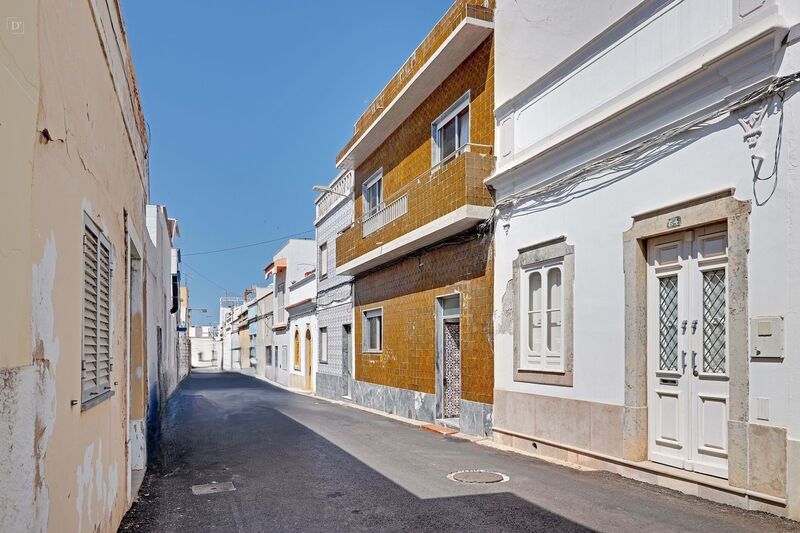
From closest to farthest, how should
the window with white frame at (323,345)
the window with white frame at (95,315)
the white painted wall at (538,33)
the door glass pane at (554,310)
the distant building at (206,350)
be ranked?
the window with white frame at (95,315) < the white painted wall at (538,33) < the door glass pane at (554,310) < the window with white frame at (323,345) < the distant building at (206,350)

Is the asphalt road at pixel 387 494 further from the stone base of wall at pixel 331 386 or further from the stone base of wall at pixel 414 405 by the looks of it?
the stone base of wall at pixel 331 386

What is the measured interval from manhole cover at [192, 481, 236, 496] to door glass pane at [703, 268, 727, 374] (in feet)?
17.4

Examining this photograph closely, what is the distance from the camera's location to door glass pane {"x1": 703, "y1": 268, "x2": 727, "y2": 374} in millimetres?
6416

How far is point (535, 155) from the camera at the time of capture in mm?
9562

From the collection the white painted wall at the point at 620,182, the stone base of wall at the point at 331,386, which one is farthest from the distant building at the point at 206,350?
the white painted wall at the point at 620,182

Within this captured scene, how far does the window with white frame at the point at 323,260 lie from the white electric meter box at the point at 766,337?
1927cm

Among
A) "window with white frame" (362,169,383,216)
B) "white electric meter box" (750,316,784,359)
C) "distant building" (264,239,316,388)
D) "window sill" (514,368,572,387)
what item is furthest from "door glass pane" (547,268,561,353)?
"distant building" (264,239,316,388)

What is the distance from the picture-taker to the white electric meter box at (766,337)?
562 cm

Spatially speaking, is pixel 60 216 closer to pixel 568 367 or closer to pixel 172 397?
pixel 568 367

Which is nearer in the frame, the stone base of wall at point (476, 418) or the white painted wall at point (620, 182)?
the white painted wall at point (620, 182)

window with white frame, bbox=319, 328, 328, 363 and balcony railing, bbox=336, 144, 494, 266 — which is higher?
balcony railing, bbox=336, 144, 494, 266

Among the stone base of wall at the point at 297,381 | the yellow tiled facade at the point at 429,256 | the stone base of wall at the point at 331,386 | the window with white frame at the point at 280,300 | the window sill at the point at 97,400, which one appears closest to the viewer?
the window sill at the point at 97,400

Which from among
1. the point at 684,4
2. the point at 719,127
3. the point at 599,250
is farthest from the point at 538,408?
the point at 684,4

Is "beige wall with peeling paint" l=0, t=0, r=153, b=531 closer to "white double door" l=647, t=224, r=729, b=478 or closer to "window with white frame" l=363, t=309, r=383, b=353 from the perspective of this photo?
"white double door" l=647, t=224, r=729, b=478
